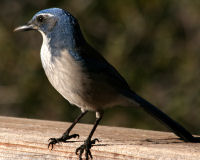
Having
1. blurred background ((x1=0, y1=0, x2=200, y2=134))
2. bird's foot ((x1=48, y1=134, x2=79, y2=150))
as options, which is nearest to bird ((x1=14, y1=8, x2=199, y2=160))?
bird's foot ((x1=48, y1=134, x2=79, y2=150))

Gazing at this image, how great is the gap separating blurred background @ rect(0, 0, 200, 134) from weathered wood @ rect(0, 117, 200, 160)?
69.3 inches

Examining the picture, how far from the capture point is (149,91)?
17.7 ft

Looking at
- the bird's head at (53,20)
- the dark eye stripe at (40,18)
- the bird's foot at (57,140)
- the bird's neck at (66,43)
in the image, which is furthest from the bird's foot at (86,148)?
the dark eye stripe at (40,18)

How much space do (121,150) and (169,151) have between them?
0.27m

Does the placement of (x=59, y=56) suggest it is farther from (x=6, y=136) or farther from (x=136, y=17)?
(x=136, y=17)

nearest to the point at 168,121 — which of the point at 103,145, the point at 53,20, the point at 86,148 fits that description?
the point at 103,145

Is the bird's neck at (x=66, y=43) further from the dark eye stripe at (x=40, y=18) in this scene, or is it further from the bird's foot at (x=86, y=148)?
the bird's foot at (x=86, y=148)

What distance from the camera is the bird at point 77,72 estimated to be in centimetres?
329

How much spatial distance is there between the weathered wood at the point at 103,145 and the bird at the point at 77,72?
97 millimetres

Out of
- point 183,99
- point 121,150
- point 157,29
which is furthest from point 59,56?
point 157,29

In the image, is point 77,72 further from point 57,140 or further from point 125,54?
point 125,54

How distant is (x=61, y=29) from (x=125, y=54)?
1.98 meters

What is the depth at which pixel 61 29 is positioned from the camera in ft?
11.3

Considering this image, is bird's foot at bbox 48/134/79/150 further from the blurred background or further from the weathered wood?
the blurred background
